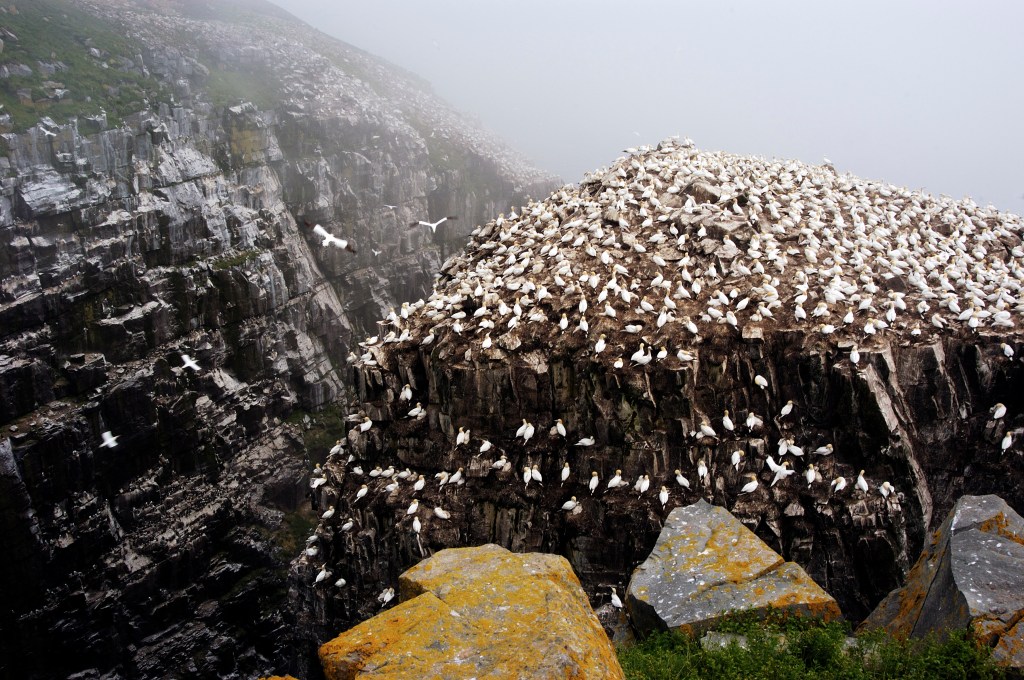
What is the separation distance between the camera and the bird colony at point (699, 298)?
58.3 ft

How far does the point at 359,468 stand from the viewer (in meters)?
20.7

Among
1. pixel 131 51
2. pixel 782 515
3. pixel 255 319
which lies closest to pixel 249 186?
pixel 255 319

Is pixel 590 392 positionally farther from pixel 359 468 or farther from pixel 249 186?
pixel 249 186

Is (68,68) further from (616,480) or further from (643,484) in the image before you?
(643,484)

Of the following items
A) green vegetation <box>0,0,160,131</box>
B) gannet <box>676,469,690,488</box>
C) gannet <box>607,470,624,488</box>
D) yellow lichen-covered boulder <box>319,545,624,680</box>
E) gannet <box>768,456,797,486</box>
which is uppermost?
green vegetation <box>0,0,160,131</box>

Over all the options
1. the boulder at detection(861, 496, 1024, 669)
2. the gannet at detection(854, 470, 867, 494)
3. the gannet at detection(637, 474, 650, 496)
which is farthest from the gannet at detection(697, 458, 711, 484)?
the boulder at detection(861, 496, 1024, 669)

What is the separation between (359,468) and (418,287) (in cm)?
4742

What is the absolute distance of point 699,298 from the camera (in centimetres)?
1941

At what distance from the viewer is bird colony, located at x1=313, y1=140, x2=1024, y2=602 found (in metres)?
17.8

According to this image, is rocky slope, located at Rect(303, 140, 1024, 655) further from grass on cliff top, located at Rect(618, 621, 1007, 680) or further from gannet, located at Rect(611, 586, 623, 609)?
grass on cliff top, located at Rect(618, 621, 1007, 680)

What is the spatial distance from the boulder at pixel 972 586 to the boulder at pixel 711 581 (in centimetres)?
126

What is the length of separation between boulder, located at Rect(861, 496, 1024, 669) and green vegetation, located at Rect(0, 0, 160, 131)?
52.0m

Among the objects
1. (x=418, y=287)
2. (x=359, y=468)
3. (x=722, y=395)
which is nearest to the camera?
(x=722, y=395)

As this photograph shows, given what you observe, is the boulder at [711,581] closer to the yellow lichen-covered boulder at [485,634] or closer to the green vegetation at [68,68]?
the yellow lichen-covered boulder at [485,634]
